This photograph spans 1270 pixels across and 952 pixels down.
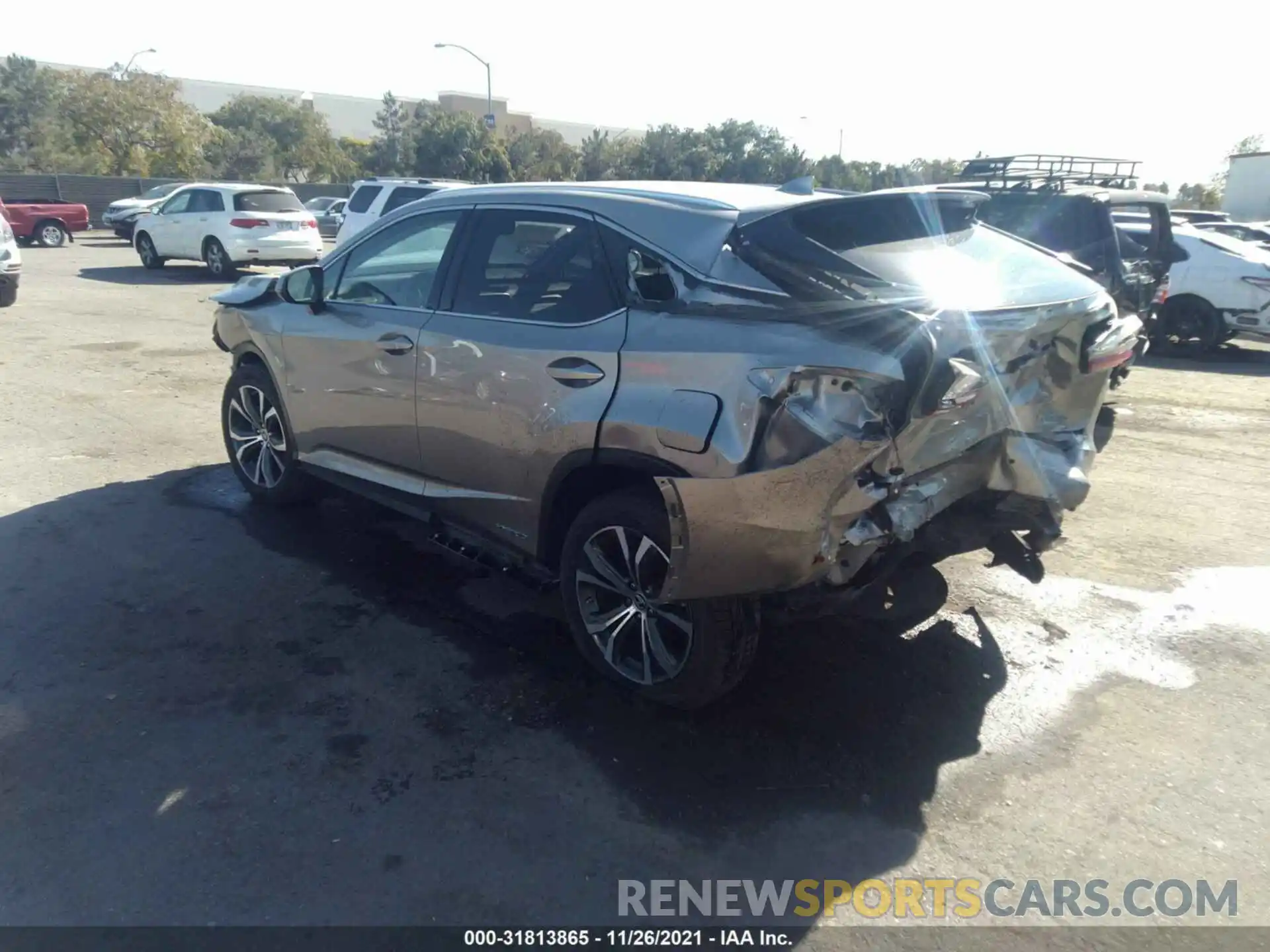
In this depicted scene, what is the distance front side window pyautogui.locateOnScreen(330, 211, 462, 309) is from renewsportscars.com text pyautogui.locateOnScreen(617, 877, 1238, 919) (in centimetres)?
294

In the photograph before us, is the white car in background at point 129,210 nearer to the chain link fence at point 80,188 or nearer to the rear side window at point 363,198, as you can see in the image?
the chain link fence at point 80,188

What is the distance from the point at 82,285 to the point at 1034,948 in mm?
18790

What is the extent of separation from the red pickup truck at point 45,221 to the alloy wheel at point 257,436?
23.4 m

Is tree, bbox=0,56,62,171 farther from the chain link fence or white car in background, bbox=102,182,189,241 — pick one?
white car in background, bbox=102,182,189,241

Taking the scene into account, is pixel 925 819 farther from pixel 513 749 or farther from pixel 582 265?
pixel 582 265

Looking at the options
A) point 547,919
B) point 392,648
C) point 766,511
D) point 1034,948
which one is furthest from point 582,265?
point 1034,948

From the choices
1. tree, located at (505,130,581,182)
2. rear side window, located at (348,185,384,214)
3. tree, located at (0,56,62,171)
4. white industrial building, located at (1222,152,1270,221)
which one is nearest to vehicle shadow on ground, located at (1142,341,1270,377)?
rear side window, located at (348,185,384,214)

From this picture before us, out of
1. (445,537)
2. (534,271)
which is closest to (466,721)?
(445,537)

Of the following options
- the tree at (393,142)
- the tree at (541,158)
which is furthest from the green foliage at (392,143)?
the tree at (541,158)

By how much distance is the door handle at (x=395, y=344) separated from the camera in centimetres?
466

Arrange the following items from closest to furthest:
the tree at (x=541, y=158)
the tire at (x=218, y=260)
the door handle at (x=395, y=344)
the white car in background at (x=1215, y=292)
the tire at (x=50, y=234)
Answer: the door handle at (x=395, y=344) → the white car in background at (x=1215, y=292) → the tire at (x=218, y=260) → the tire at (x=50, y=234) → the tree at (x=541, y=158)

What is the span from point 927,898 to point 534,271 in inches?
111

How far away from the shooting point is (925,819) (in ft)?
10.6

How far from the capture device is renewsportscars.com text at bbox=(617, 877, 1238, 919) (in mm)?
2865
